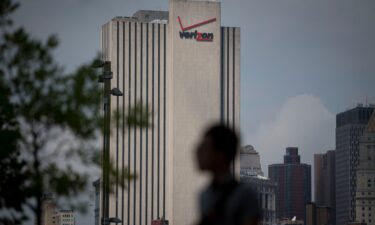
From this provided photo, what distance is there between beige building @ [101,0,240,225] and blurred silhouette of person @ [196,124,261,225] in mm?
160930

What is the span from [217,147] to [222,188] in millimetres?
376

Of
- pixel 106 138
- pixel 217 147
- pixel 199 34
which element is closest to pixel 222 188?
pixel 217 147

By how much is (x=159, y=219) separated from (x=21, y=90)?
149 meters

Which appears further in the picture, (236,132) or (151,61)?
(151,61)

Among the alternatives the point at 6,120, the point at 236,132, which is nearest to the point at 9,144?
the point at 6,120

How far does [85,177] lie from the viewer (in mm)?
37469

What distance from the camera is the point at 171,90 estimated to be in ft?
596

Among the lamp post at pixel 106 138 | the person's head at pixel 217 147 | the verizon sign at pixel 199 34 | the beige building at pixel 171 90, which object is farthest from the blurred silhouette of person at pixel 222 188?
the verizon sign at pixel 199 34

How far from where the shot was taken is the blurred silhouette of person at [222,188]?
13375mm

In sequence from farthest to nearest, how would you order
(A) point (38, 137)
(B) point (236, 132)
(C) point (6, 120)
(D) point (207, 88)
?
1. (D) point (207, 88)
2. (C) point (6, 120)
3. (A) point (38, 137)
4. (B) point (236, 132)

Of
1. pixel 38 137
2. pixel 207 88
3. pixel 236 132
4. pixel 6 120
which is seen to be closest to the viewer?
pixel 236 132

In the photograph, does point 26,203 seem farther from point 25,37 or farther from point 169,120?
point 169,120

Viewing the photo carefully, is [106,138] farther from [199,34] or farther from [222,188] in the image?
[199,34]

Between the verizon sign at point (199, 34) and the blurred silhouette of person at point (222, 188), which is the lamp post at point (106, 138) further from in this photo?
the verizon sign at point (199, 34)
